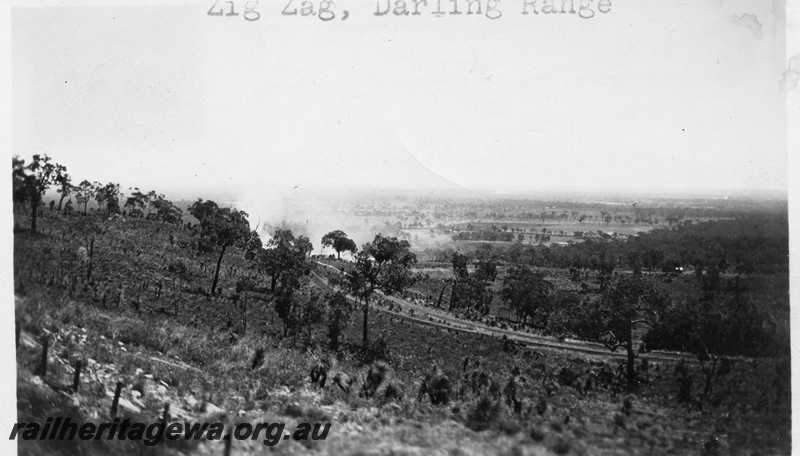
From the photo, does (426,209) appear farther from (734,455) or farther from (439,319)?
(734,455)

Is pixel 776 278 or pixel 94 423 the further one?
pixel 776 278

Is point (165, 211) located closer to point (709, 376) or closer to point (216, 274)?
point (216, 274)

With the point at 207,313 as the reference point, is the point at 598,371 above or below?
below

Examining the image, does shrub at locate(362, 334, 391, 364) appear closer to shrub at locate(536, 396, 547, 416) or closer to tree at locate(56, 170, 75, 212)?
shrub at locate(536, 396, 547, 416)

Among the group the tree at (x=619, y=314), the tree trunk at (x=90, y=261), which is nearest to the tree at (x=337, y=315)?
the tree at (x=619, y=314)

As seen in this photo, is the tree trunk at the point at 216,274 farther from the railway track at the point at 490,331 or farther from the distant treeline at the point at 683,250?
the distant treeline at the point at 683,250

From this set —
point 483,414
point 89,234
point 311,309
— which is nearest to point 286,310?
point 311,309

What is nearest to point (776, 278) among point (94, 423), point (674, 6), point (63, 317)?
point (674, 6)
